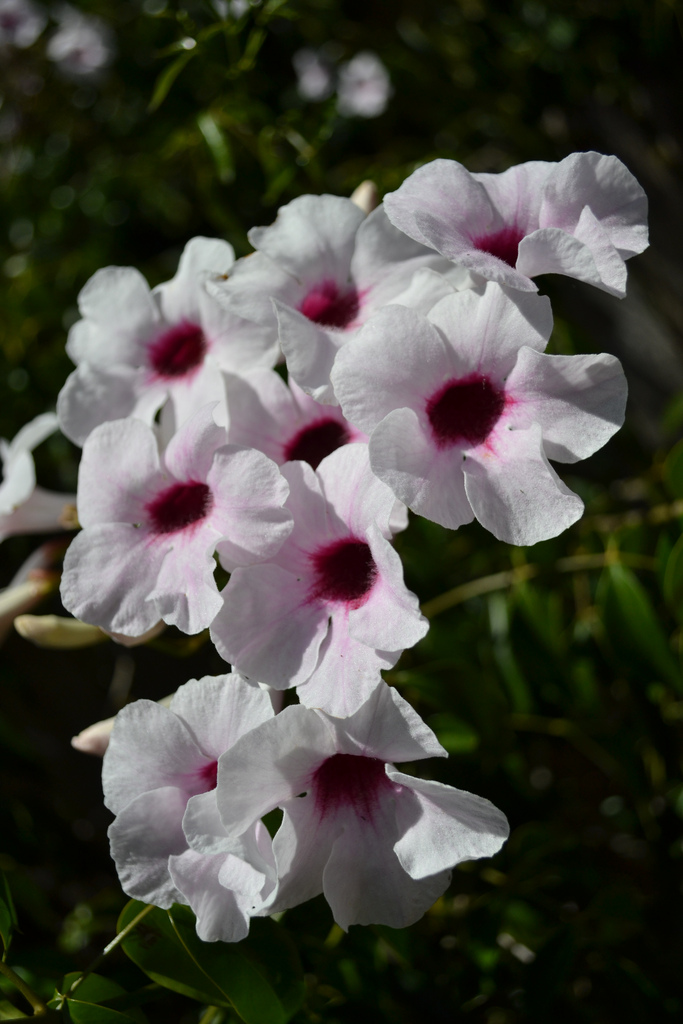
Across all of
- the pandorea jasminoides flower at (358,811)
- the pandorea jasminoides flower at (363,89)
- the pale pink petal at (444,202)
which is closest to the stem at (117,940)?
the pandorea jasminoides flower at (358,811)

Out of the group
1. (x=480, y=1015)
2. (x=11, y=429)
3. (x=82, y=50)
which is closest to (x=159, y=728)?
(x=480, y=1015)

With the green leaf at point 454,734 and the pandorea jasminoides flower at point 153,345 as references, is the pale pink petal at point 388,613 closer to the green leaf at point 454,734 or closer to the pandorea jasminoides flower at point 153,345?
the pandorea jasminoides flower at point 153,345

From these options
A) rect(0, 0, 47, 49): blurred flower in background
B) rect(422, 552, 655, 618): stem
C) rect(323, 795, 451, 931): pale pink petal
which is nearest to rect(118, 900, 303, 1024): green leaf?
rect(323, 795, 451, 931): pale pink petal

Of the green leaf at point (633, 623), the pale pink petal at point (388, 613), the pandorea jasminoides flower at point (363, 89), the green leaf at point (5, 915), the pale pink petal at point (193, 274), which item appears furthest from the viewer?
the pandorea jasminoides flower at point (363, 89)

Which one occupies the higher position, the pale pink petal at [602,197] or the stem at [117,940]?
the pale pink petal at [602,197]

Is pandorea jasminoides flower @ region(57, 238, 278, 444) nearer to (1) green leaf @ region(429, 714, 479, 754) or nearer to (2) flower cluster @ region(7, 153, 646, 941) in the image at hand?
(2) flower cluster @ region(7, 153, 646, 941)

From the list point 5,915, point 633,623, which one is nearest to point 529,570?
point 633,623

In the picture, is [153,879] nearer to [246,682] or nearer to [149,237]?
[246,682]
